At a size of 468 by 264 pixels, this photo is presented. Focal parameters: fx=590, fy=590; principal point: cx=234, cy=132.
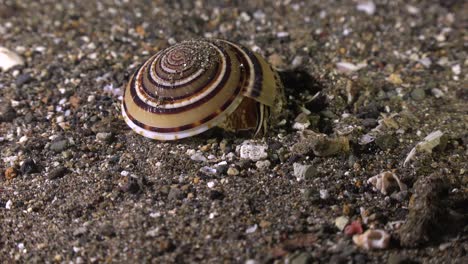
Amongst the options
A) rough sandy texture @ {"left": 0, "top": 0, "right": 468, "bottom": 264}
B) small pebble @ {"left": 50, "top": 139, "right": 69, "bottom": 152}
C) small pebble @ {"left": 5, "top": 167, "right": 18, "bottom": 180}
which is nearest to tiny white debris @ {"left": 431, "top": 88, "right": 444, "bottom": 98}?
rough sandy texture @ {"left": 0, "top": 0, "right": 468, "bottom": 264}

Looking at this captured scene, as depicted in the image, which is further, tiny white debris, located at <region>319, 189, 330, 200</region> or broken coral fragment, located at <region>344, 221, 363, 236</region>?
tiny white debris, located at <region>319, 189, 330, 200</region>

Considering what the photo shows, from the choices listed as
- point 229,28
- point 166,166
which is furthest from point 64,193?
point 229,28

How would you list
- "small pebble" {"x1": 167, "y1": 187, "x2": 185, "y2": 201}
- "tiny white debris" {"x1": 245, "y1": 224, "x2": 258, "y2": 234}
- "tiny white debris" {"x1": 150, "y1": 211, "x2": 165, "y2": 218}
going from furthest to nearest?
"small pebble" {"x1": 167, "y1": 187, "x2": 185, "y2": 201} < "tiny white debris" {"x1": 150, "y1": 211, "x2": 165, "y2": 218} < "tiny white debris" {"x1": 245, "y1": 224, "x2": 258, "y2": 234}

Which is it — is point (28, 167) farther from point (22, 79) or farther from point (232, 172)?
point (232, 172)

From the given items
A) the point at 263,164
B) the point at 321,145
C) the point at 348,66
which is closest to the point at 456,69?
the point at 348,66

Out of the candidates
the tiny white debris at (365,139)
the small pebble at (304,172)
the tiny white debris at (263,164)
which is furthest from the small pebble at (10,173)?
the tiny white debris at (365,139)

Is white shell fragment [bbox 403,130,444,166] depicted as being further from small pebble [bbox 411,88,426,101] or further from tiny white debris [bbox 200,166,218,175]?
tiny white debris [bbox 200,166,218,175]

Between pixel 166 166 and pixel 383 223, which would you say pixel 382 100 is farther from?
pixel 166 166
